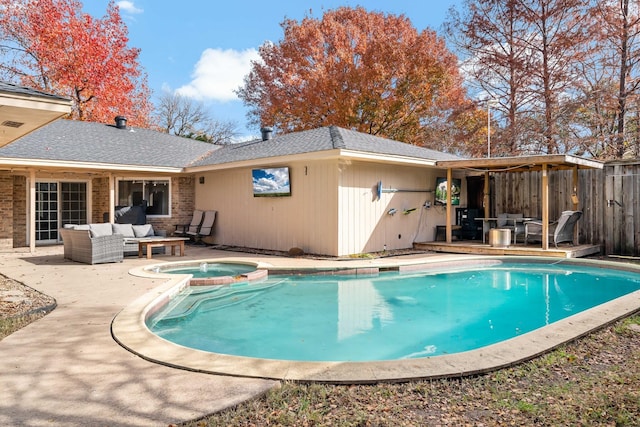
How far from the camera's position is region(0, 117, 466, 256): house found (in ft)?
32.6

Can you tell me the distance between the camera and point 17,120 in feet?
17.7

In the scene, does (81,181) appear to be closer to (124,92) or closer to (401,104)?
(124,92)

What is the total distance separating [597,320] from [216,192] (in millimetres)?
10640

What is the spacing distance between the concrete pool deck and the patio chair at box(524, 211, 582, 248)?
547 centimetres

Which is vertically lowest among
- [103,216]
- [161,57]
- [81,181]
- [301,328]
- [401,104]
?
[301,328]

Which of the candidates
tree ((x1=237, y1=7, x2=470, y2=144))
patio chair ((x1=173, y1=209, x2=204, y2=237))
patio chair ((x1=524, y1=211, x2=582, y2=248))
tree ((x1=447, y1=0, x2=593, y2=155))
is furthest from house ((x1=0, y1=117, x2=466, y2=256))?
tree ((x1=237, y1=7, x2=470, y2=144))

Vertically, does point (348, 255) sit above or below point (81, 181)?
below

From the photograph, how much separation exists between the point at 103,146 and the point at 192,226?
3416 mm

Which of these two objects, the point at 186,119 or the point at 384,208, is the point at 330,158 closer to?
the point at 384,208

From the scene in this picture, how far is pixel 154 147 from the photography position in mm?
14031

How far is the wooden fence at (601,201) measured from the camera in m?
9.99

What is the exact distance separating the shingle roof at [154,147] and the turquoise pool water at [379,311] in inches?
130

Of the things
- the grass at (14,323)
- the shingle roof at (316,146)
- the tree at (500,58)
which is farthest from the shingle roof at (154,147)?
the grass at (14,323)

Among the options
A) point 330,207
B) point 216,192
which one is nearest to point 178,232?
point 216,192
